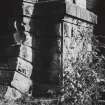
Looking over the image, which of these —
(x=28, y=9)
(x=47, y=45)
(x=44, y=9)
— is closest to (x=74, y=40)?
(x=47, y=45)

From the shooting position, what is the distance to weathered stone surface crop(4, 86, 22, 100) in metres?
6.48

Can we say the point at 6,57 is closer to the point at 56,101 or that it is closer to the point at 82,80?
the point at 56,101

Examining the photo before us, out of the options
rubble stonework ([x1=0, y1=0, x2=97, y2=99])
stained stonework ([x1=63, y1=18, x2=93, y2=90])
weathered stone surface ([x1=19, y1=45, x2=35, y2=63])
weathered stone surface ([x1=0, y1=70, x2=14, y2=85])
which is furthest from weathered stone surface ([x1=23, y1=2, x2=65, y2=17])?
weathered stone surface ([x1=0, y1=70, x2=14, y2=85])

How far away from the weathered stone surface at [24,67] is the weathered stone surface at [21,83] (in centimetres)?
8

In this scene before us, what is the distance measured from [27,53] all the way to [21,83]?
2.07 ft

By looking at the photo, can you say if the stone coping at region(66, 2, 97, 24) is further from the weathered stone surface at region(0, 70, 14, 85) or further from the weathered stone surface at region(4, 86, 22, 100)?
the weathered stone surface at region(4, 86, 22, 100)

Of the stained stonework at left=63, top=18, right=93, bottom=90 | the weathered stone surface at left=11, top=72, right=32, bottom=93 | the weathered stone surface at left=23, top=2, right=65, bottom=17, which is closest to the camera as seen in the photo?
the stained stonework at left=63, top=18, right=93, bottom=90

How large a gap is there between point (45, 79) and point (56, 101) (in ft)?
2.37

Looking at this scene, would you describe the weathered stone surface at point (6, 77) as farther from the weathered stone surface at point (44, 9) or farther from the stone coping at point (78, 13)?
the stone coping at point (78, 13)

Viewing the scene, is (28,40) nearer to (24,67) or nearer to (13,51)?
(13,51)

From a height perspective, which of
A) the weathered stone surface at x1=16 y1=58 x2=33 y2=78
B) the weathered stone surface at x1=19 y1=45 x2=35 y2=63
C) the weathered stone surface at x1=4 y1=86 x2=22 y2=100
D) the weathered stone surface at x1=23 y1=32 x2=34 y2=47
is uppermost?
the weathered stone surface at x1=23 y1=32 x2=34 y2=47

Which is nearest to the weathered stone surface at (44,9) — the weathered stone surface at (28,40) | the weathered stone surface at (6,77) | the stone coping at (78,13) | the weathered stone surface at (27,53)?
the stone coping at (78,13)

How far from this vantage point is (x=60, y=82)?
21.5ft

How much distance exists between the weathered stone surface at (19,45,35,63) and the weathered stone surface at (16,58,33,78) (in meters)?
0.09
